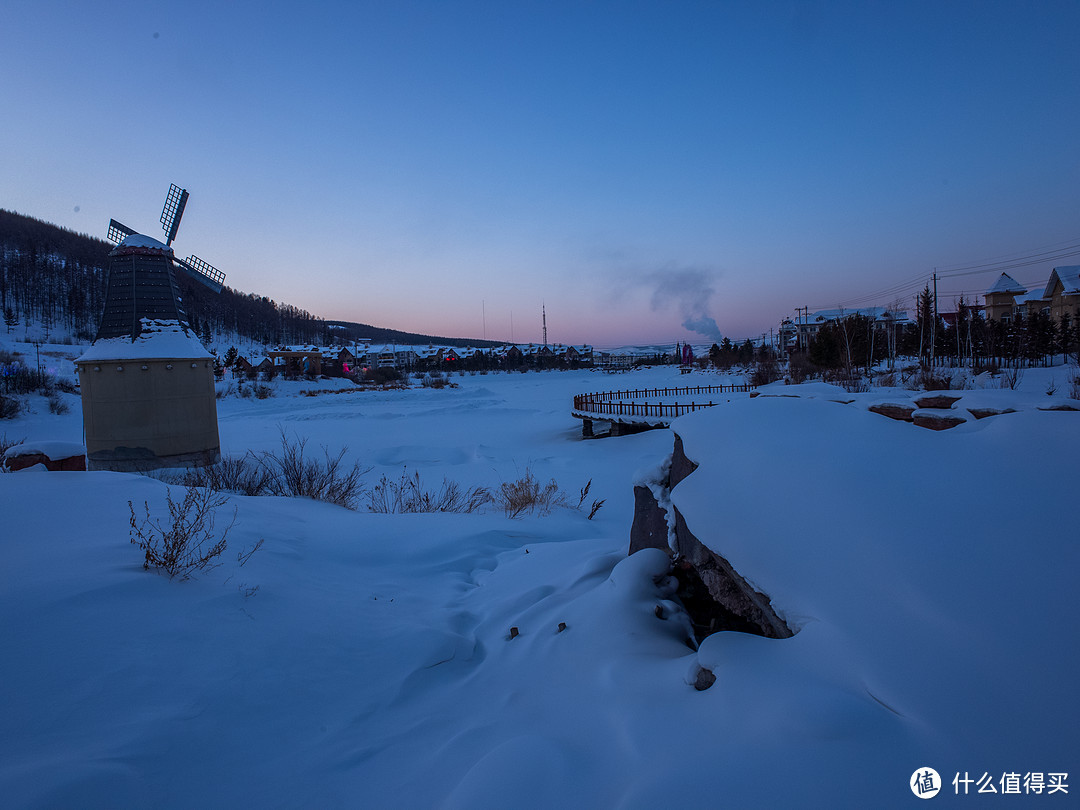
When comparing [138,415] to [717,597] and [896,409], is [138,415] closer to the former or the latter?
[717,597]

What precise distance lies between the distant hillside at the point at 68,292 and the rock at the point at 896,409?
57.0 meters

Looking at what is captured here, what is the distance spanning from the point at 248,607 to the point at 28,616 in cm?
114

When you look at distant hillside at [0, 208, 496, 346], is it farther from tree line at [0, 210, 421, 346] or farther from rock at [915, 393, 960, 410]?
rock at [915, 393, 960, 410]

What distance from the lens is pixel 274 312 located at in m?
142

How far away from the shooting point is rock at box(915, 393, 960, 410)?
13.1 ft

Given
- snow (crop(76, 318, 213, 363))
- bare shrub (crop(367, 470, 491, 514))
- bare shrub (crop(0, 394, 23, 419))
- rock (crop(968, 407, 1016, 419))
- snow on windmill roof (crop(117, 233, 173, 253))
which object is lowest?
bare shrub (crop(367, 470, 491, 514))

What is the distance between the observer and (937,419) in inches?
145

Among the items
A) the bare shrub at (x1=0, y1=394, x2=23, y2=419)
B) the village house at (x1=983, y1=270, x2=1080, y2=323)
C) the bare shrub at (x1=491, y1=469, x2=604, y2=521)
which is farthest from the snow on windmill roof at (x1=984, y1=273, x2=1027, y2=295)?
the bare shrub at (x1=0, y1=394, x2=23, y2=419)

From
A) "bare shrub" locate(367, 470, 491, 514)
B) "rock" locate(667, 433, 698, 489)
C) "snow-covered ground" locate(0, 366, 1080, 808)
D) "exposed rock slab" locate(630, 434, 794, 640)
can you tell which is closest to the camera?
"snow-covered ground" locate(0, 366, 1080, 808)

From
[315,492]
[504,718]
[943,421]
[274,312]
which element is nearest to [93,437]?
[315,492]

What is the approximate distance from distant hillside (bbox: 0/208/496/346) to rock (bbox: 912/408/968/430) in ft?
188

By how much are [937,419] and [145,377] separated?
18815 millimetres

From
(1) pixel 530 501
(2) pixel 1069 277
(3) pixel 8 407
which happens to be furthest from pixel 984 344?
(3) pixel 8 407

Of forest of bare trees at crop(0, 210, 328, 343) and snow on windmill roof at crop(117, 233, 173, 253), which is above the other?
forest of bare trees at crop(0, 210, 328, 343)
